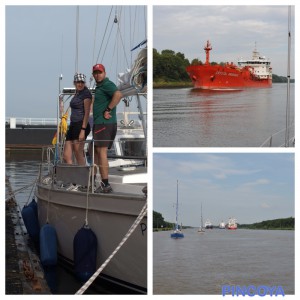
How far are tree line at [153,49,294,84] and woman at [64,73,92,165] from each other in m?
3.14

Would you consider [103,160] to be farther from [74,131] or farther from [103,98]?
[74,131]

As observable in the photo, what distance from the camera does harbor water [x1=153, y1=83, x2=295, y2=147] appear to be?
3.96m

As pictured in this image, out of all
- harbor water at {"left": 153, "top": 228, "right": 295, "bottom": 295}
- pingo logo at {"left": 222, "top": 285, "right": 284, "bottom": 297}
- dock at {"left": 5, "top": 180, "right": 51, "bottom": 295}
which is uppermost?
harbor water at {"left": 153, "top": 228, "right": 295, "bottom": 295}

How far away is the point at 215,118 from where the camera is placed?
13.0 ft

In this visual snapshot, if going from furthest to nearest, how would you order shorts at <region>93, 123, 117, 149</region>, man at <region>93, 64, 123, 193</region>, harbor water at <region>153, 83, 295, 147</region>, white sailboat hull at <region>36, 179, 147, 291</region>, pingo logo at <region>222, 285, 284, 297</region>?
shorts at <region>93, 123, 117, 149</region>
man at <region>93, 64, 123, 193</region>
white sailboat hull at <region>36, 179, 147, 291</region>
pingo logo at <region>222, 285, 284, 297</region>
harbor water at <region>153, 83, 295, 147</region>

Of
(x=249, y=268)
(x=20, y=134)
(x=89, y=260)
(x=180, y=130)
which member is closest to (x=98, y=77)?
(x=89, y=260)

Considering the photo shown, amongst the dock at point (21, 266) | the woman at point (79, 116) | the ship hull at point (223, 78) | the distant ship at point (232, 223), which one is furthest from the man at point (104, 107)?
the distant ship at point (232, 223)

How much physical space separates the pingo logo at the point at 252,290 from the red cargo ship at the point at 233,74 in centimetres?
144

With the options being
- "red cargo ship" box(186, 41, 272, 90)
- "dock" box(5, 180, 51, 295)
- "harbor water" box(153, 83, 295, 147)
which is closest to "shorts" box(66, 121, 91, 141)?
"dock" box(5, 180, 51, 295)

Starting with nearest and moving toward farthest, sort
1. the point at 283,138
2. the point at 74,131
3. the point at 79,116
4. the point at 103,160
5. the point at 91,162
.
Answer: the point at 283,138
the point at 103,160
the point at 91,162
the point at 79,116
the point at 74,131

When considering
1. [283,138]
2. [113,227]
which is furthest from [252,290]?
[113,227]

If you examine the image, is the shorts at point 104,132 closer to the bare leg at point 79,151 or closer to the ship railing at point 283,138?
the bare leg at point 79,151

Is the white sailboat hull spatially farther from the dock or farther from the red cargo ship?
the red cargo ship

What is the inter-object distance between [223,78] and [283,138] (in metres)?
0.61
